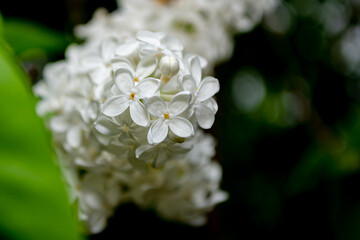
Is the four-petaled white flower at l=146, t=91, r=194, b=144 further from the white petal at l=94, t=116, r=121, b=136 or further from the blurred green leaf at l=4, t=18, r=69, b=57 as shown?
the blurred green leaf at l=4, t=18, r=69, b=57

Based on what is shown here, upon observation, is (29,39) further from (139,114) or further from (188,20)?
(139,114)

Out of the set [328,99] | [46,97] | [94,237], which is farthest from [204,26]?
[328,99]

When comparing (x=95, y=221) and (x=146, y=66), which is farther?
(x=95, y=221)

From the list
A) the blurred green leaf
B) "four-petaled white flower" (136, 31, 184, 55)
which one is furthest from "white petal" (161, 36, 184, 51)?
the blurred green leaf

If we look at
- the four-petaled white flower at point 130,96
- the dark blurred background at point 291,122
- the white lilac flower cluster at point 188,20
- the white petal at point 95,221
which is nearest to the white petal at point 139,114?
the four-petaled white flower at point 130,96

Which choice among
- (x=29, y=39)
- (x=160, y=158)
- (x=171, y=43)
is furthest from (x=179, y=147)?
(x=29, y=39)

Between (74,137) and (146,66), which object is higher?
(146,66)

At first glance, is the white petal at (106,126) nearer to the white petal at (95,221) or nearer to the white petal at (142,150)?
the white petal at (142,150)
